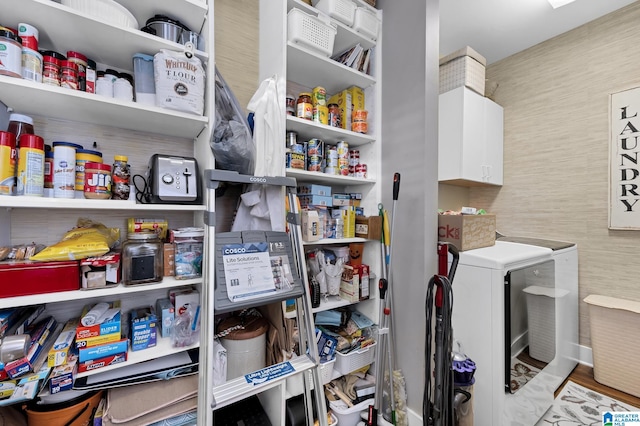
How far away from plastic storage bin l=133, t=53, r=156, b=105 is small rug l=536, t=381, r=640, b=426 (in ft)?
9.37

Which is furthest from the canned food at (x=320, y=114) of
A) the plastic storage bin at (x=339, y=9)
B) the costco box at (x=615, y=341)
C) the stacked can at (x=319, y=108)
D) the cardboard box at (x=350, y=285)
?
the costco box at (x=615, y=341)

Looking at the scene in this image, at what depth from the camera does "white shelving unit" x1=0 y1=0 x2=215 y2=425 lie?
2.84 ft

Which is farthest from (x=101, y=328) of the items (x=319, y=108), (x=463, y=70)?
(x=463, y=70)

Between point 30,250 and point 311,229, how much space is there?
3.69 ft

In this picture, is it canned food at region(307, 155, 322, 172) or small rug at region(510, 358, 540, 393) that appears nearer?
small rug at region(510, 358, 540, 393)

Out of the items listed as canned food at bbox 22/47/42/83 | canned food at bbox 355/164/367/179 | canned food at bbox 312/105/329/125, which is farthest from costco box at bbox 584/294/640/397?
canned food at bbox 22/47/42/83

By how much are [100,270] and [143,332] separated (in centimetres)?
31

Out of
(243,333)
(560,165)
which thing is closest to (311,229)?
(243,333)

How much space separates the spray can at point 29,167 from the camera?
0.85 meters

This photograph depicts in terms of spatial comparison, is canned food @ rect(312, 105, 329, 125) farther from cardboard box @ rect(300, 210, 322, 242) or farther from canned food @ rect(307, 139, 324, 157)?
cardboard box @ rect(300, 210, 322, 242)

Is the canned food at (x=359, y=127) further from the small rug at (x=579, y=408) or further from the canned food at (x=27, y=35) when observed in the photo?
the small rug at (x=579, y=408)

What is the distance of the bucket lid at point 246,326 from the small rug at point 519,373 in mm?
1370

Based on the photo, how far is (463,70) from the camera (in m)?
2.22

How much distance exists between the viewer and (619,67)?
206 cm
